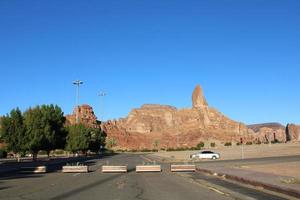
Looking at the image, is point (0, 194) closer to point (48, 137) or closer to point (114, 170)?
point (114, 170)

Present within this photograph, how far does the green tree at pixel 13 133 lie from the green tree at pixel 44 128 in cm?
81

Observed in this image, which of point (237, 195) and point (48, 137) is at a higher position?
point (48, 137)

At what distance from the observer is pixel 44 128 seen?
67750mm

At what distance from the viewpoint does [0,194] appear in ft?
65.2

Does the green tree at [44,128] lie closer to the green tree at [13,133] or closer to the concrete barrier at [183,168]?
the green tree at [13,133]

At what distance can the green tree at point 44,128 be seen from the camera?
6438 cm

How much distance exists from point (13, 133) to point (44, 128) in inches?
215

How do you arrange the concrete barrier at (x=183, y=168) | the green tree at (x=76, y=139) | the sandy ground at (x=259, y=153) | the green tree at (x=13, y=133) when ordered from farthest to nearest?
the green tree at (x=76, y=139)
the sandy ground at (x=259, y=153)
the green tree at (x=13, y=133)
the concrete barrier at (x=183, y=168)

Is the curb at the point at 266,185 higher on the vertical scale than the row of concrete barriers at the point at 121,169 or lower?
lower

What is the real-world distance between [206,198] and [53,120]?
55891mm

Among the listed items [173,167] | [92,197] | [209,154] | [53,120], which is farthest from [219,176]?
[209,154]

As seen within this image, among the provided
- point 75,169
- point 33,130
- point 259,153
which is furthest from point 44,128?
point 259,153

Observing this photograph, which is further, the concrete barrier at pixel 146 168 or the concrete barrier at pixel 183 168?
the concrete barrier at pixel 183 168

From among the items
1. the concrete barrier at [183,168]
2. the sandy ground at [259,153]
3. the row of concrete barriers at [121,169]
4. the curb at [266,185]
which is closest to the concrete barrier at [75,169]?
the row of concrete barriers at [121,169]
